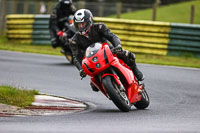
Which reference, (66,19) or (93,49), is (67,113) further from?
(66,19)

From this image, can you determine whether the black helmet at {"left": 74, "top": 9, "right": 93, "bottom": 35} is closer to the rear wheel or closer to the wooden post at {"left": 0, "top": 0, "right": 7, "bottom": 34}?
the rear wheel

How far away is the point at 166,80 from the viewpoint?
43.8 feet

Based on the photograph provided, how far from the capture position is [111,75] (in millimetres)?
8758

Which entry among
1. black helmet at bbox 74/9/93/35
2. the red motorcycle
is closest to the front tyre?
the red motorcycle

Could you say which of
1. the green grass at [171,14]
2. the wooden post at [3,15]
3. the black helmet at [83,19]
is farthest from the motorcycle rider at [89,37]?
the green grass at [171,14]

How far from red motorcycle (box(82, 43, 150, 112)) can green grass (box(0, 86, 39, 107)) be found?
120cm

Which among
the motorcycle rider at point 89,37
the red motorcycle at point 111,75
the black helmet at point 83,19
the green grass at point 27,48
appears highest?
the black helmet at point 83,19

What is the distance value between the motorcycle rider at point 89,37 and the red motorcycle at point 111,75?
0.20 metres

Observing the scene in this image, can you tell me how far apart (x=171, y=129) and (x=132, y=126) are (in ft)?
1.77

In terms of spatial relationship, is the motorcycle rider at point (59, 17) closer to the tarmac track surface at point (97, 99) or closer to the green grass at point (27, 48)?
the tarmac track surface at point (97, 99)

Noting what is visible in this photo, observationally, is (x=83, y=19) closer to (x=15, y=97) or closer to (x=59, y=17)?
(x=15, y=97)

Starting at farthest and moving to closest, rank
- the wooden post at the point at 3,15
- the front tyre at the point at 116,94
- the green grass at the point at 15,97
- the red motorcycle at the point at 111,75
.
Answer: the wooden post at the point at 3,15 → the green grass at the point at 15,97 → the red motorcycle at the point at 111,75 → the front tyre at the point at 116,94

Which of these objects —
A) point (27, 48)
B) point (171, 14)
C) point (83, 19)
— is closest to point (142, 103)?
point (83, 19)

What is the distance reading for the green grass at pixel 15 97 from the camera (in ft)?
30.2
